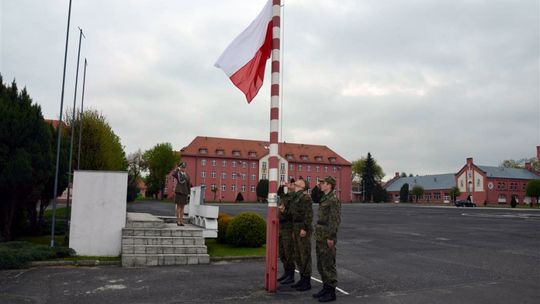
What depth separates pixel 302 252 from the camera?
8172 millimetres

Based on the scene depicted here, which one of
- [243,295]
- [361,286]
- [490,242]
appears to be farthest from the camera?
[490,242]

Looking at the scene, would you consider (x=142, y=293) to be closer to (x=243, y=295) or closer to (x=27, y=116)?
(x=243, y=295)

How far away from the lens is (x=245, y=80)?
8.73 metres

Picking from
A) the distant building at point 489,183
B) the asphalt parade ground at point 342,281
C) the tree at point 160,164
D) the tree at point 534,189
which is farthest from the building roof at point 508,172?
the asphalt parade ground at point 342,281

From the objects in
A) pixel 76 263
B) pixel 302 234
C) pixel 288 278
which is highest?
pixel 302 234

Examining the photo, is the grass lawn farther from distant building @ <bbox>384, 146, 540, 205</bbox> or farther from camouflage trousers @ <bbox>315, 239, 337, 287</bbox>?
distant building @ <bbox>384, 146, 540, 205</bbox>

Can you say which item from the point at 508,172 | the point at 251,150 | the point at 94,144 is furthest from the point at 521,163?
A: the point at 94,144

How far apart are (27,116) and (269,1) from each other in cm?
850

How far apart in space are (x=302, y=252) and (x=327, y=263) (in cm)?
87

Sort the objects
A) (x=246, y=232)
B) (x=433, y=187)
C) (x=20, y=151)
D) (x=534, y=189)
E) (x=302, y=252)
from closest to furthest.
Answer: (x=302, y=252), (x=20, y=151), (x=246, y=232), (x=534, y=189), (x=433, y=187)

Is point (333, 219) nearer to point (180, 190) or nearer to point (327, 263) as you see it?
point (327, 263)

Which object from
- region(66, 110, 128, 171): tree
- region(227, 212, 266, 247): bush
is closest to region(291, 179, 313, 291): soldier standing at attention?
region(227, 212, 266, 247): bush

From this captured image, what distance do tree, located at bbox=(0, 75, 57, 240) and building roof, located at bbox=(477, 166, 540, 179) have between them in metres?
99.0

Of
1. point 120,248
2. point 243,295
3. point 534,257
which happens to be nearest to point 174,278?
point 243,295
